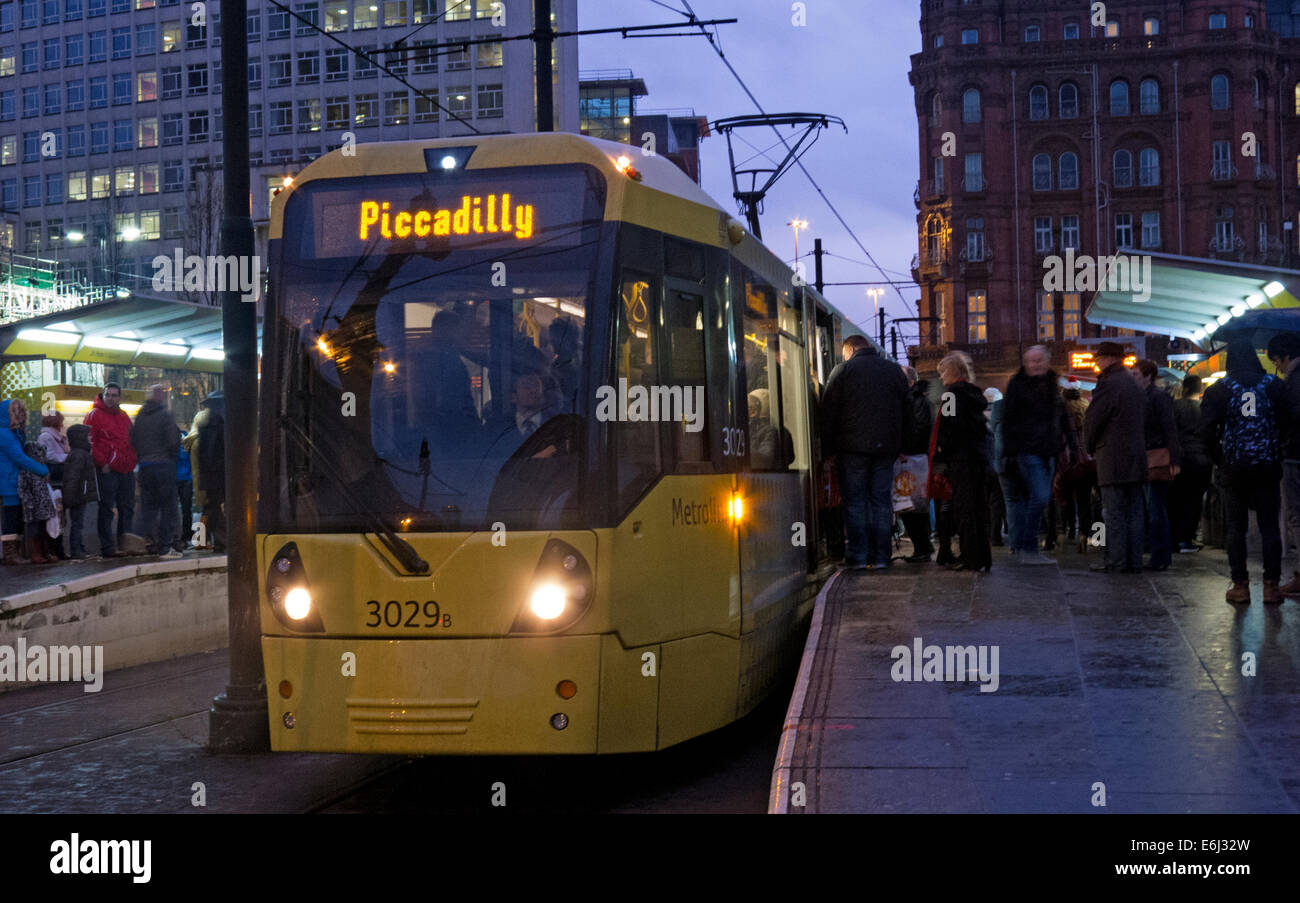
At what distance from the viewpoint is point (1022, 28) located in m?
81.6

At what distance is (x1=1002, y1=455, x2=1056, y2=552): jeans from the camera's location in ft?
41.1

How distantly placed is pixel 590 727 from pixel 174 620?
8.36 m

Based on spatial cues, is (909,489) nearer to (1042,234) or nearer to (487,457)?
(487,457)

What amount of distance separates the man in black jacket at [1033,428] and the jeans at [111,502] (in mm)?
9780

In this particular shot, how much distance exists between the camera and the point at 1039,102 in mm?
80938

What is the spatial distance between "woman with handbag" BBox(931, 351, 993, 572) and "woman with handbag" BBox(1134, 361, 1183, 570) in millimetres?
1514

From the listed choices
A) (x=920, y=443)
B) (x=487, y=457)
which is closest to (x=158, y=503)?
(x=920, y=443)

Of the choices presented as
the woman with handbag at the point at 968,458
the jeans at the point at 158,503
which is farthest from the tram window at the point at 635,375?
the jeans at the point at 158,503

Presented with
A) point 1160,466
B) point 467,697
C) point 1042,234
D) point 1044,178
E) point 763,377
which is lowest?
point 467,697

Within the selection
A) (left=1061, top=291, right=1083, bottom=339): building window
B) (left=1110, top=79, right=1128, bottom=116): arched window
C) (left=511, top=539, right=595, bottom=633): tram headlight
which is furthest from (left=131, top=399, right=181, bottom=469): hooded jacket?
(left=1110, top=79, right=1128, bottom=116): arched window

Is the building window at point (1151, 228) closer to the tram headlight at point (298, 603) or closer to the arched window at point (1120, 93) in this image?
the arched window at point (1120, 93)

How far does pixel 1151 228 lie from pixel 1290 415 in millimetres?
75038

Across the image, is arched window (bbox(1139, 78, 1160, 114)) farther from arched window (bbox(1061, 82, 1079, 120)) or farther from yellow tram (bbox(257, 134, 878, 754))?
yellow tram (bbox(257, 134, 878, 754))

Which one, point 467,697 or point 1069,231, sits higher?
point 1069,231
